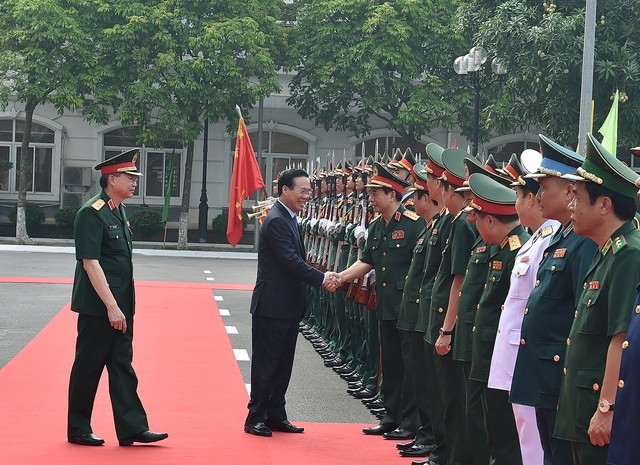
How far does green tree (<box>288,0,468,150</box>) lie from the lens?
37.3 m

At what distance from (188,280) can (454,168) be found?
681 inches

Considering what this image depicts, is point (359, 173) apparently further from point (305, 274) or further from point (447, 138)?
point (447, 138)

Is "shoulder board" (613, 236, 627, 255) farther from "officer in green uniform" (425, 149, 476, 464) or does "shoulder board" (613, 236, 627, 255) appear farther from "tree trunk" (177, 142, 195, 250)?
"tree trunk" (177, 142, 195, 250)

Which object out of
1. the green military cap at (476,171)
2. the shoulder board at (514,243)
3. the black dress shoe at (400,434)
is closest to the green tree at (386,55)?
the black dress shoe at (400,434)

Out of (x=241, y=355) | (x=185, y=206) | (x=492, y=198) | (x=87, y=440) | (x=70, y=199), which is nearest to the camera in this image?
(x=492, y=198)

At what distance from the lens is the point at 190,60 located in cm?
3691

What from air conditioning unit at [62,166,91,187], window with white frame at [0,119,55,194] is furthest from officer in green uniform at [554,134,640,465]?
window with white frame at [0,119,55,194]

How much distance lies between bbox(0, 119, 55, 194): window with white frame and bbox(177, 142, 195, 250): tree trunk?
5.78m

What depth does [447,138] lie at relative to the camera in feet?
140

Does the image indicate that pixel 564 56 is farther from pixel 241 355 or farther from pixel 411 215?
pixel 411 215

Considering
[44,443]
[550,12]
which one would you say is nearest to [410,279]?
[44,443]

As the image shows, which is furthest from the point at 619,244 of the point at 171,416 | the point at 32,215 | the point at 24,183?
the point at 32,215

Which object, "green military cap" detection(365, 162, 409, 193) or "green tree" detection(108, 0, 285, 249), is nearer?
"green military cap" detection(365, 162, 409, 193)

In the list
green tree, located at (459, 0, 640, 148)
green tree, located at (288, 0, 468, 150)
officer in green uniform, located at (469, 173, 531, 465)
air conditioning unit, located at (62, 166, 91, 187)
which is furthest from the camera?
air conditioning unit, located at (62, 166, 91, 187)
